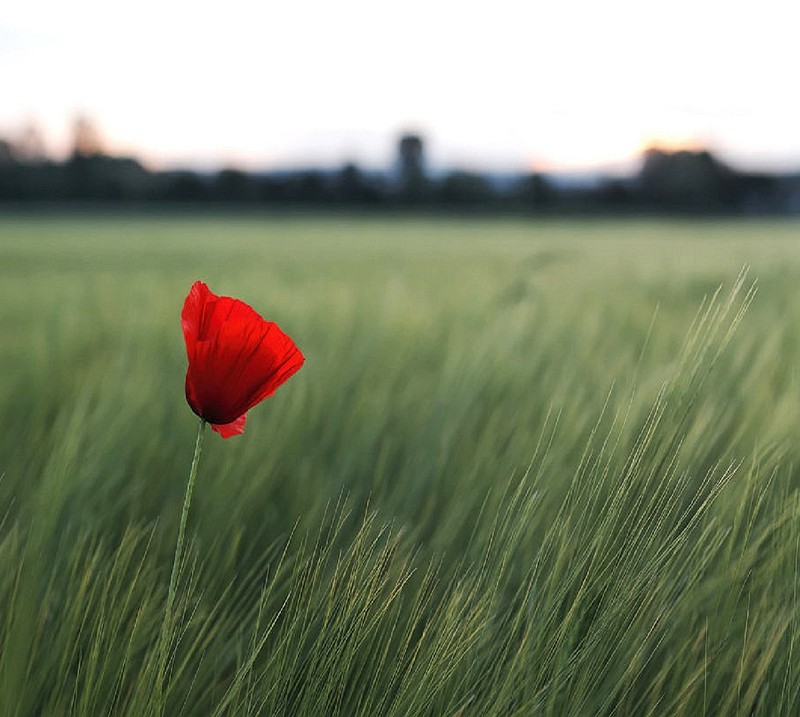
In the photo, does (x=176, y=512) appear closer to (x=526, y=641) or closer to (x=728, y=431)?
(x=526, y=641)

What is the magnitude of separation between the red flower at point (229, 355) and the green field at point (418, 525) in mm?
94

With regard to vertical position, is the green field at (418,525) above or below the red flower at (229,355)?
below

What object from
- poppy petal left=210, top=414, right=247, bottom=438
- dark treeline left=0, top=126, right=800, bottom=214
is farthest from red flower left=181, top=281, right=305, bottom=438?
dark treeline left=0, top=126, right=800, bottom=214

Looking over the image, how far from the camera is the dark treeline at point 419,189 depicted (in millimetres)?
18219

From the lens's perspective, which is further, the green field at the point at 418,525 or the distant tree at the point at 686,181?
the distant tree at the point at 686,181

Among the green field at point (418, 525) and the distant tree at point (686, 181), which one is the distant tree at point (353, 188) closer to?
the distant tree at point (686, 181)

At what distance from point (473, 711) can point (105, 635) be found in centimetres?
22

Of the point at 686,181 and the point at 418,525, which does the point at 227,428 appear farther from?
the point at 686,181

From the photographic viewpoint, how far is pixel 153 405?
0.94m

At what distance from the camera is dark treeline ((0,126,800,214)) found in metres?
18.2

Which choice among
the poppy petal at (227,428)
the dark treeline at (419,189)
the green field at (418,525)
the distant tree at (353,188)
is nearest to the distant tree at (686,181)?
the dark treeline at (419,189)

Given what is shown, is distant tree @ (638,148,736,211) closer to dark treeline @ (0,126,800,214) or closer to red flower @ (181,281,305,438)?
dark treeline @ (0,126,800,214)

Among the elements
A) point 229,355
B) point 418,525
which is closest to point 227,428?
point 229,355

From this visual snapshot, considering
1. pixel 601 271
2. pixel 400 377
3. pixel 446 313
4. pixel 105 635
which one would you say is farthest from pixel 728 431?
pixel 601 271
